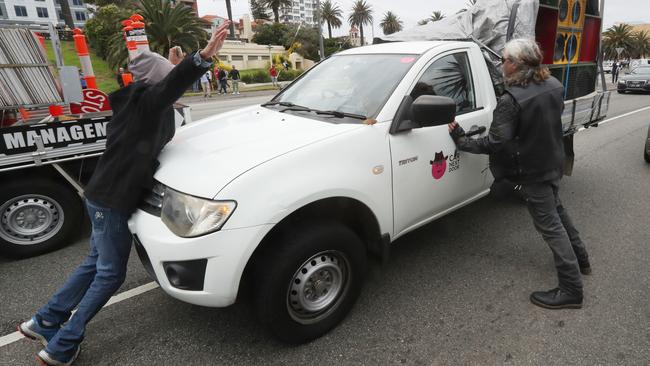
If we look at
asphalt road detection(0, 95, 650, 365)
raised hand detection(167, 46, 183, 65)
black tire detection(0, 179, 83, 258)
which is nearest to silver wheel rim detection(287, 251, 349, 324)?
asphalt road detection(0, 95, 650, 365)

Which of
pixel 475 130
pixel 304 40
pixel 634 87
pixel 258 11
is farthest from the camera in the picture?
pixel 258 11

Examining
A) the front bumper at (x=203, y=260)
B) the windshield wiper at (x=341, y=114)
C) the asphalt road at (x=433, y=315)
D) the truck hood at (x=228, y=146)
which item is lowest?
the asphalt road at (x=433, y=315)

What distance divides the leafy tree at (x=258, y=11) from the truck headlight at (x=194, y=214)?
268 feet

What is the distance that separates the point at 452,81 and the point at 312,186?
68.3 inches

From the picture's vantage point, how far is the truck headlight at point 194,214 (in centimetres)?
205

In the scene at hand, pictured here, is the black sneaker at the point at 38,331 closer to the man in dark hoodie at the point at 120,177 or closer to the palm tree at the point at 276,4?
the man in dark hoodie at the point at 120,177

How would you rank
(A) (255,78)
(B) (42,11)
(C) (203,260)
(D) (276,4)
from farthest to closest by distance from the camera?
(D) (276,4), (B) (42,11), (A) (255,78), (C) (203,260)

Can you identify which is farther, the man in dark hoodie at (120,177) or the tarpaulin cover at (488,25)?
the tarpaulin cover at (488,25)

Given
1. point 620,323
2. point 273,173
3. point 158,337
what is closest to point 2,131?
point 158,337

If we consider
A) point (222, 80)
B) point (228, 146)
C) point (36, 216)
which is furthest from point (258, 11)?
point (228, 146)

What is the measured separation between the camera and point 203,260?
2.06m

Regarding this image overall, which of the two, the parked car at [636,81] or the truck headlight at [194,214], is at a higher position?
the truck headlight at [194,214]

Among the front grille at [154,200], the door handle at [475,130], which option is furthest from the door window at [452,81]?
the front grille at [154,200]

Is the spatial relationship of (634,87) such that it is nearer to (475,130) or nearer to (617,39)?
(475,130)
